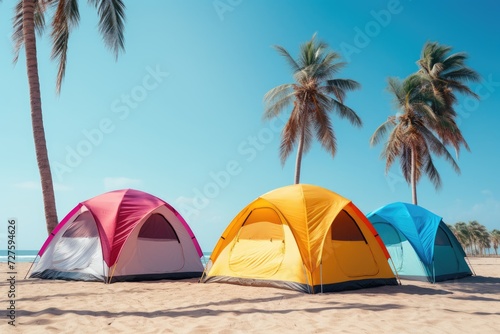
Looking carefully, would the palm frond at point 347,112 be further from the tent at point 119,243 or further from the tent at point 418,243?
the tent at point 119,243

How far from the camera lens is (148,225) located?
9.36m

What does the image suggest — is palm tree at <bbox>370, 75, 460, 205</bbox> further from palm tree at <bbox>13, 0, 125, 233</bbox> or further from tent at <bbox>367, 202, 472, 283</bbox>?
palm tree at <bbox>13, 0, 125, 233</bbox>

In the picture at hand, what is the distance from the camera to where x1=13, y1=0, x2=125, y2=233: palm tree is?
1064cm

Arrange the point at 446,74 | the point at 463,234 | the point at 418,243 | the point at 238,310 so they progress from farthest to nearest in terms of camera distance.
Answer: the point at 463,234 → the point at 446,74 → the point at 418,243 → the point at 238,310

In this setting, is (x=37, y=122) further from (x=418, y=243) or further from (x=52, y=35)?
(x=418, y=243)

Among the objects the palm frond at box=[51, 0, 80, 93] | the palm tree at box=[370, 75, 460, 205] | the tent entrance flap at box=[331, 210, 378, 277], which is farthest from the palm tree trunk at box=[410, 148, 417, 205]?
the palm frond at box=[51, 0, 80, 93]

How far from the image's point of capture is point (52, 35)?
12.4 meters

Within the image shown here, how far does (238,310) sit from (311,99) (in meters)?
13.0

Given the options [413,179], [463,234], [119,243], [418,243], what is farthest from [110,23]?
[463,234]

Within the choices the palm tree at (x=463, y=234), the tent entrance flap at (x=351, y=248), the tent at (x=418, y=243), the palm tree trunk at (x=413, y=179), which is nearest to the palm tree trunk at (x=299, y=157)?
the tent at (x=418, y=243)

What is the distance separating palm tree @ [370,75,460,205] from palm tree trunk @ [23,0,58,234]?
15.7m

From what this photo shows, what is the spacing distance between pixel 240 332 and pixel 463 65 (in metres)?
21.8

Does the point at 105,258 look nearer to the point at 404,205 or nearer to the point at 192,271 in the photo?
the point at 192,271

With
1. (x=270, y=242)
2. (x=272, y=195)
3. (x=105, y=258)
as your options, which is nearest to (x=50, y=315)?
(x=105, y=258)
